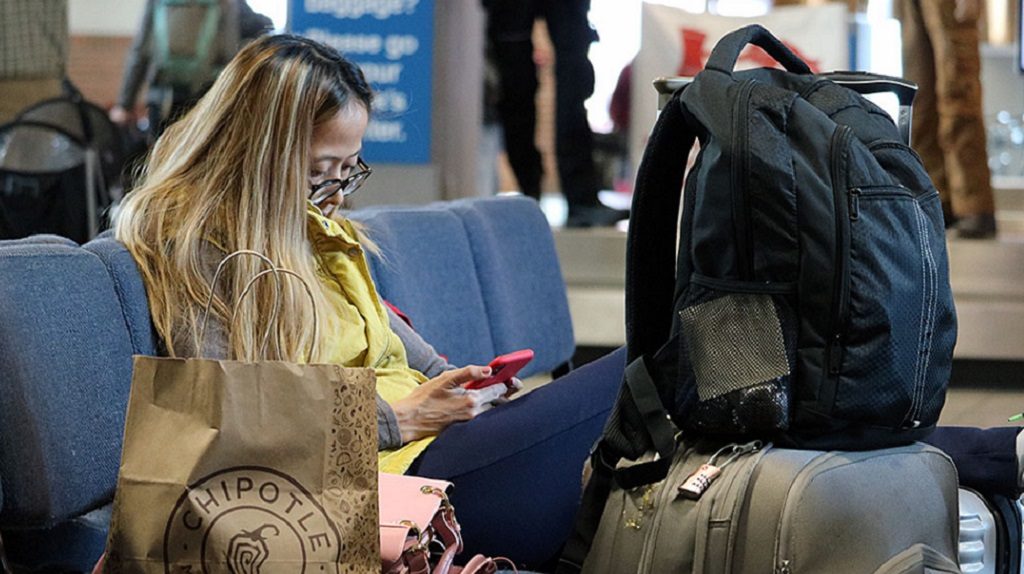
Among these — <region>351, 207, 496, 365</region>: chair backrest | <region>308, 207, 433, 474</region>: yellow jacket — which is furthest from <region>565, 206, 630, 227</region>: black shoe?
<region>308, 207, 433, 474</region>: yellow jacket

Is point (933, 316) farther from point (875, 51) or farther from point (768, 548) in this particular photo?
point (875, 51)

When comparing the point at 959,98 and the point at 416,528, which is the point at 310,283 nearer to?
the point at 416,528

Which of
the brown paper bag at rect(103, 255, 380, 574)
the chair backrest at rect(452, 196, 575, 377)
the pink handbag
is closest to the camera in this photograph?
the brown paper bag at rect(103, 255, 380, 574)

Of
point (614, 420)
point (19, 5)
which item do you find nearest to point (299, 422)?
point (614, 420)

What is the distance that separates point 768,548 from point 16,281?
101cm

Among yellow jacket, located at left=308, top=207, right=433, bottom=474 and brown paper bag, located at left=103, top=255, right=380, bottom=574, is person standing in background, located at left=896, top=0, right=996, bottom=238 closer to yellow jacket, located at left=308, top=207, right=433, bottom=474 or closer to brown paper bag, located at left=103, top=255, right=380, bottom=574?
yellow jacket, located at left=308, top=207, right=433, bottom=474

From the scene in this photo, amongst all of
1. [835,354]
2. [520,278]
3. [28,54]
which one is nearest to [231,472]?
[835,354]

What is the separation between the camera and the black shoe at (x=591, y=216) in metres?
6.11

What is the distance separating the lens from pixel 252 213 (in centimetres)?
206

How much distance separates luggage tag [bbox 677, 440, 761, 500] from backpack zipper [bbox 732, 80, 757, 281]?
0.24 m

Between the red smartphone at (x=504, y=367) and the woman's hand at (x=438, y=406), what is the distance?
0.11 ft

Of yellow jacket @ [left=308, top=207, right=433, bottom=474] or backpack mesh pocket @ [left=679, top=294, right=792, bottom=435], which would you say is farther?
yellow jacket @ [left=308, top=207, right=433, bottom=474]

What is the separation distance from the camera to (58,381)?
5.80ft

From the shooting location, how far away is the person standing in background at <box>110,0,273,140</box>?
639 cm
